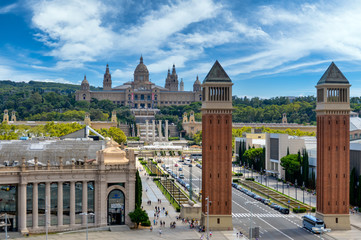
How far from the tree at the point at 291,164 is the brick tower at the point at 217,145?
45.7 metres

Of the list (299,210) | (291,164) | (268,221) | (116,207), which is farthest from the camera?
(291,164)

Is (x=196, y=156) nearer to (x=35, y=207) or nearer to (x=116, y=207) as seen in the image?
(x=116, y=207)

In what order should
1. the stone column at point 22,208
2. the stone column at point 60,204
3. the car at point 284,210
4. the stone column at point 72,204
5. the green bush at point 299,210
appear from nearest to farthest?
the stone column at point 22,208 < the stone column at point 60,204 < the stone column at point 72,204 < the car at point 284,210 < the green bush at point 299,210

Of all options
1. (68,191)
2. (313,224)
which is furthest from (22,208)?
(313,224)

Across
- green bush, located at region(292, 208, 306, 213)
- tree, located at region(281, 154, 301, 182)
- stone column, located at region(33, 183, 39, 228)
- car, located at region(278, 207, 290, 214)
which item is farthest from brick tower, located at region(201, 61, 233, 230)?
tree, located at region(281, 154, 301, 182)

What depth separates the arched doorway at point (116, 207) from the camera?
72000mm

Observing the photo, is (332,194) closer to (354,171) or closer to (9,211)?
(354,171)

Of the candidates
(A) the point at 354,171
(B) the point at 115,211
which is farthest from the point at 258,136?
(B) the point at 115,211

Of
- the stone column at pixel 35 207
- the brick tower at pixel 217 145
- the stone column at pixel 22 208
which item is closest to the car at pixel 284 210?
the brick tower at pixel 217 145

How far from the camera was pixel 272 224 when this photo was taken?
258 feet

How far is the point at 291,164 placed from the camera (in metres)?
117

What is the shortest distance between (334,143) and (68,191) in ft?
132

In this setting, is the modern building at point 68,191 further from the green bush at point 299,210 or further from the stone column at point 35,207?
the green bush at point 299,210

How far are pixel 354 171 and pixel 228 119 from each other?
3110 centimetres
